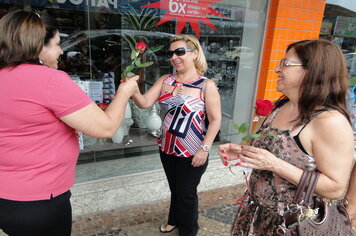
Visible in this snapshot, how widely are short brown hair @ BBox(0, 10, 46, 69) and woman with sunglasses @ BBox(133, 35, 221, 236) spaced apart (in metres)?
0.97

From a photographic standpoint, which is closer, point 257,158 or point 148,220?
point 257,158

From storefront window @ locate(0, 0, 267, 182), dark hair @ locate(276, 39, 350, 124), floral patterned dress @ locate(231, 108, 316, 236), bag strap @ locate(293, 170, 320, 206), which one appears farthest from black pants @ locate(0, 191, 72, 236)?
storefront window @ locate(0, 0, 267, 182)

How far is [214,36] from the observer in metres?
3.71

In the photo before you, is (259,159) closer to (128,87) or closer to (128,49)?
(128,87)

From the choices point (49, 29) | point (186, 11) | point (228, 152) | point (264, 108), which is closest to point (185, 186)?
point (228, 152)

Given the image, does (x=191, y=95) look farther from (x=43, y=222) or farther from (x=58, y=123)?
(x=43, y=222)

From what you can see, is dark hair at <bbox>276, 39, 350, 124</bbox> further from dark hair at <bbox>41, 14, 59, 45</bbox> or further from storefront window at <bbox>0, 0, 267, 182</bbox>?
storefront window at <bbox>0, 0, 267, 182</bbox>

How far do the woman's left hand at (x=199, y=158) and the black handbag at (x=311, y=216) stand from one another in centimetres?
87

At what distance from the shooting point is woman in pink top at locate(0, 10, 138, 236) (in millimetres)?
1178

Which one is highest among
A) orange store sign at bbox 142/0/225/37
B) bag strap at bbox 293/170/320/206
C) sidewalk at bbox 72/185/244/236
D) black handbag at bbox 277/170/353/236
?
orange store sign at bbox 142/0/225/37

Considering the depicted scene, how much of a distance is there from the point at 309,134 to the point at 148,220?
219 cm

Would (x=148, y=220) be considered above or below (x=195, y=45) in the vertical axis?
below

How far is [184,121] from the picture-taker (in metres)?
2.13

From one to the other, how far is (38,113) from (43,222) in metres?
0.60
